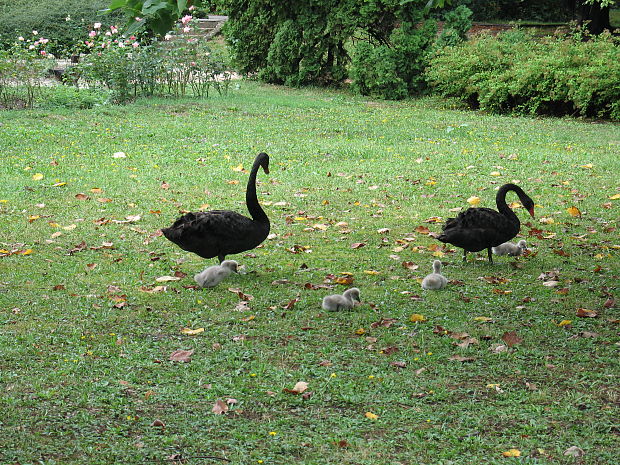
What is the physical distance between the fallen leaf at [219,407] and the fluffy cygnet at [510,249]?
148 inches

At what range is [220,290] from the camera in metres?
6.16

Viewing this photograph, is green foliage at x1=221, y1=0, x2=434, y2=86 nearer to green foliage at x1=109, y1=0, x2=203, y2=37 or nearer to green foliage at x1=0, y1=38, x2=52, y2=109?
green foliage at x1=0, y1=38, x2=52, y2=109

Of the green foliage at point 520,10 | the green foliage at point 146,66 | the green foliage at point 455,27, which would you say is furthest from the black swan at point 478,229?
the green foliage at point 520,10

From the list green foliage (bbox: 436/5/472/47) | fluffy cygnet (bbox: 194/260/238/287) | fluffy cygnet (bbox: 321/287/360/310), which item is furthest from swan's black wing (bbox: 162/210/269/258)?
green foliage (bbox: 436/5/472/47)

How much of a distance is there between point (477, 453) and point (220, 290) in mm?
2953

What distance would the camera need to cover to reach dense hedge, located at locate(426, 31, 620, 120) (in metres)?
15.0

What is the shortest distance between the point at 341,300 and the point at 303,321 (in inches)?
13.8

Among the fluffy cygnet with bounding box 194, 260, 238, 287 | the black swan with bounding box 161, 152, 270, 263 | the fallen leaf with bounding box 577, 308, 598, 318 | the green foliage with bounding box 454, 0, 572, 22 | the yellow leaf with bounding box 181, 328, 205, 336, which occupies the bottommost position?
the yellow leaf with bounding box 181, 328, 205, 336

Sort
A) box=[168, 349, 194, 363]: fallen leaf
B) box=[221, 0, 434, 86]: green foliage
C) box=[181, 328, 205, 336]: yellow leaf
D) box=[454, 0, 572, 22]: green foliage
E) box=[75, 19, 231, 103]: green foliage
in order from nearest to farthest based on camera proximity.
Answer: box=[168, 349, 194, 363]: fallen leaf, box=[181, 328, 205, 336]: yellow leaf, box=[75, 19, 231, 103]: green foliage, box=[221, 0, 434, 86]: green foliage, box=[454, 0, 572, 22]: green foliage

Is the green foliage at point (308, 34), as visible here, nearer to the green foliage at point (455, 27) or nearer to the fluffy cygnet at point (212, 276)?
the green foliage at point (455, 27)

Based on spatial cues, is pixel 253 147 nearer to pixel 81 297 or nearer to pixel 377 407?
pixel 81 297

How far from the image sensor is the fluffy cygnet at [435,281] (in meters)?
6.12

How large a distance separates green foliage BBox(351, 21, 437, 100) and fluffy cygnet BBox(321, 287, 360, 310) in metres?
13.5

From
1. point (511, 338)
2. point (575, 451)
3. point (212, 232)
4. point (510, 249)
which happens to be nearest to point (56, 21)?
point (212, 232)
